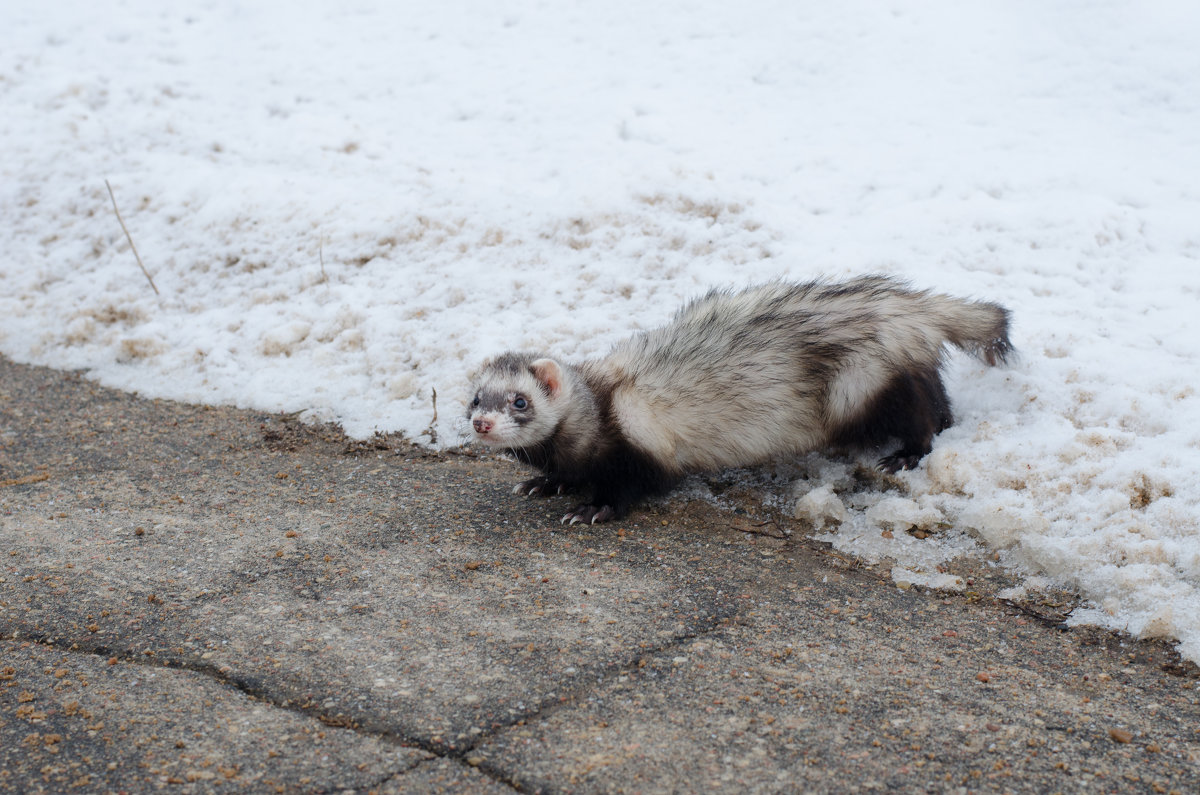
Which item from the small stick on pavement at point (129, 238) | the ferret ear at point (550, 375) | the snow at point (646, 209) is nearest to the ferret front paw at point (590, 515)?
the ferret ear at point (550, 375)

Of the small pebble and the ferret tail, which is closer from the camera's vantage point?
the small pebble

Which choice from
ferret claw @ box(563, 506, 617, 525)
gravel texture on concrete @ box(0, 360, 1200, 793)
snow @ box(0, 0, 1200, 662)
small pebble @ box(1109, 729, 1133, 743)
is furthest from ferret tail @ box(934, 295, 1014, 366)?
small pebble @ box(1109, 729, 1133, 743)

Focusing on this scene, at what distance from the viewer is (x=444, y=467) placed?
15.5 ft

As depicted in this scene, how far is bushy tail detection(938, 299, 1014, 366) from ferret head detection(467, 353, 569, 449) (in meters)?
1.86

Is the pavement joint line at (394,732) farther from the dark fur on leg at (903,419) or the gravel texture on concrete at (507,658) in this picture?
the dark fur on leg at (903,419)

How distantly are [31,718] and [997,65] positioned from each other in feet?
24.7

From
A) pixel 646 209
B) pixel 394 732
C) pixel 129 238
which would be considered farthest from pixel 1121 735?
pixel 129 238

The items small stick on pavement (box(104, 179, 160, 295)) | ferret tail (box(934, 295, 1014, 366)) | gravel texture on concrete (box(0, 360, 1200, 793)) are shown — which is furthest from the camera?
small stick on pavement (box(104, 179, 160, 295))

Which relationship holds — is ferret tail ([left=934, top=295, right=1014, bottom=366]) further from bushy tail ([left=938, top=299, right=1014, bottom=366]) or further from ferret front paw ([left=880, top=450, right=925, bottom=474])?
ferret front paw ([left=880, top=450, right=925, bottom=474])

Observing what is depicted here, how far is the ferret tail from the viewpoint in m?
4.46

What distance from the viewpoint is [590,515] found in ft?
13.8

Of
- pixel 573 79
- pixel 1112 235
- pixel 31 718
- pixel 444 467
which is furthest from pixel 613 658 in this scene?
pixel 573 79

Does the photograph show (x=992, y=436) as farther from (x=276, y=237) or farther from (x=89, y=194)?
(x=89, y=194)

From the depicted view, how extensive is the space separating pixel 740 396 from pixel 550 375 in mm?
885
